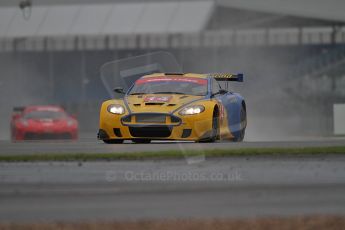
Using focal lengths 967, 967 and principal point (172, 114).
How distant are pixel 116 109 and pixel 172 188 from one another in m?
6.08

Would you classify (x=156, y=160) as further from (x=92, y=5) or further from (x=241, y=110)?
(x=92, y=5)

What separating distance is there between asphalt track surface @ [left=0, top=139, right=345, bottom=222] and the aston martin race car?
184 inches

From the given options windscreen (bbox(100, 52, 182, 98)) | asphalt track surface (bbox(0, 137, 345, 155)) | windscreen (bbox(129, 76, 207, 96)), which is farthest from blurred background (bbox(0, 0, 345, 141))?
asphalt track surface (bbox(0, 137, 345, 155))

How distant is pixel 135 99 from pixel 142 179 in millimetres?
6150

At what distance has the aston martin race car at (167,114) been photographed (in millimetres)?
13656

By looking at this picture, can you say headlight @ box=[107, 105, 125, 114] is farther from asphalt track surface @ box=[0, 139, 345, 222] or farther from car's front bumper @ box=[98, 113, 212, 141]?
asphalt track surface @ box=[0, 139, 345, 222]

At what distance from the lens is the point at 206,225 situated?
21.4ft

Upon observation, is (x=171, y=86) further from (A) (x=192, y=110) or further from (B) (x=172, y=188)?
(B) (x=172, y=188)

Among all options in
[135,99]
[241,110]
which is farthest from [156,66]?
[135,99]

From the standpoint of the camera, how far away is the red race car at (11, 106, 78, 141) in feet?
70.5

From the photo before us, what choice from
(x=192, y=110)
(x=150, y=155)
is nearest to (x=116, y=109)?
(x=192, y=110)

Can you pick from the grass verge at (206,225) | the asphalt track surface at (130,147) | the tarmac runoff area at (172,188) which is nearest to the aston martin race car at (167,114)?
the asphalt track surface at (130,147)

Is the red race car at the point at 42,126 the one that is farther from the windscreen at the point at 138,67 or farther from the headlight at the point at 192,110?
the headlight at the point at 192,110

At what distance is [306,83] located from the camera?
36156 mm
